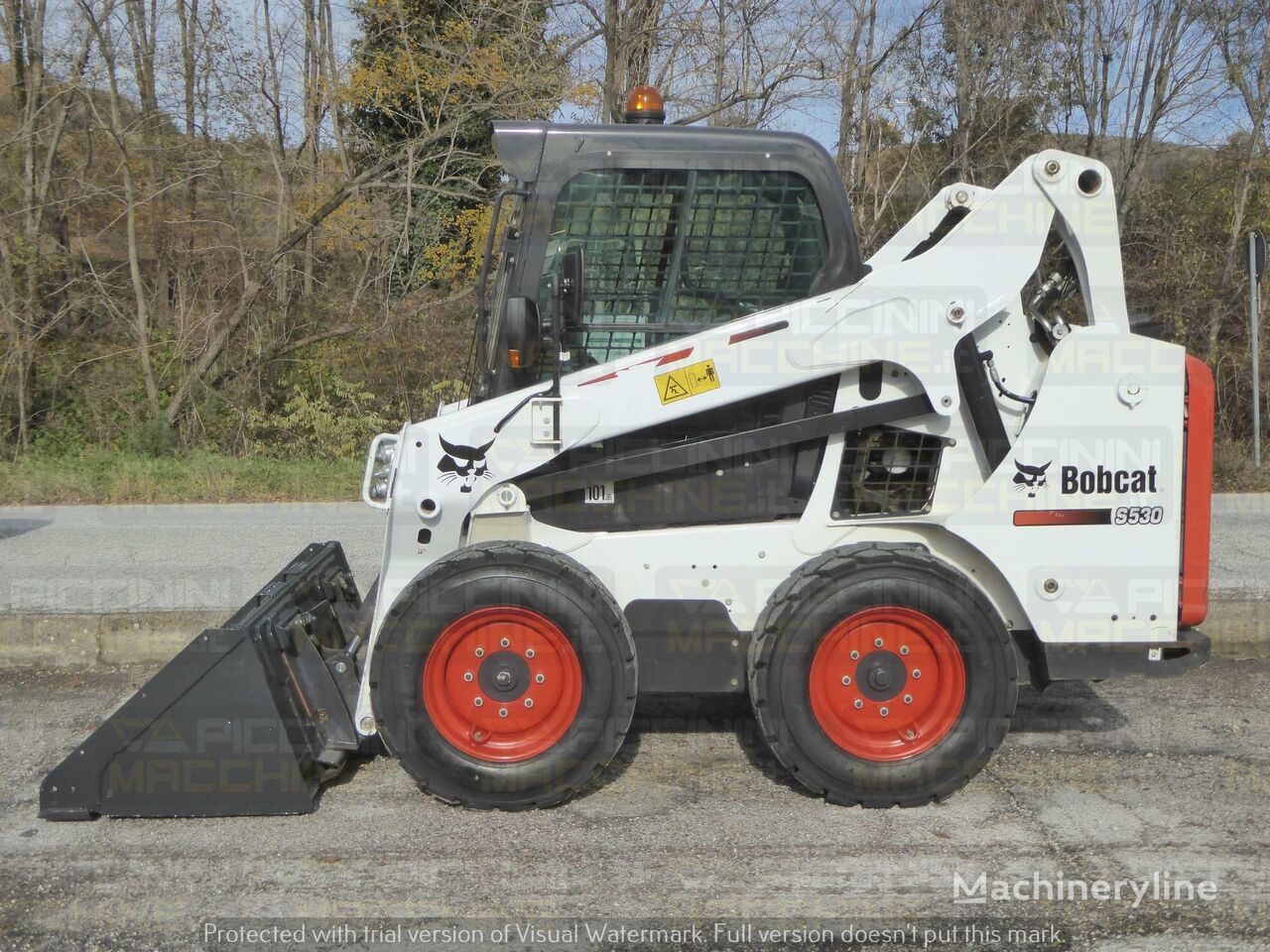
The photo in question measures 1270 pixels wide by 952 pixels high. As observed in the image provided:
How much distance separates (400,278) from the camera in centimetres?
1491

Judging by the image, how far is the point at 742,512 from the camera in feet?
15.0

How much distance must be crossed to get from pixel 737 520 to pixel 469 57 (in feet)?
37.1

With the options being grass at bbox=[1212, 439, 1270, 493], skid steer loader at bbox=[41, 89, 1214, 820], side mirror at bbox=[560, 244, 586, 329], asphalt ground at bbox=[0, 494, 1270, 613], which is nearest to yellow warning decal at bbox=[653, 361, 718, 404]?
skid steer loader at bbox=[41, 89, 1214, 820]

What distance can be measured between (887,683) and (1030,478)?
907 millimetres

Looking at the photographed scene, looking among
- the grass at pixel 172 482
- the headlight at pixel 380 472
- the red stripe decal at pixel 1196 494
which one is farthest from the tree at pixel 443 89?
the red stripe decal at pixel 1196 494

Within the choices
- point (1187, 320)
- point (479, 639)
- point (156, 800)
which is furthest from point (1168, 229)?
point (156, 800)

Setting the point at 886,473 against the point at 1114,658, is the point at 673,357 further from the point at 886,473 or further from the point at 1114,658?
the point at 1114,658

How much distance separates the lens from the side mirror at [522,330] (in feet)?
13.8

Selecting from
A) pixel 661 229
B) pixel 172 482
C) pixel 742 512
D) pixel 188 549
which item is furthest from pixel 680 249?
pixel 172 482

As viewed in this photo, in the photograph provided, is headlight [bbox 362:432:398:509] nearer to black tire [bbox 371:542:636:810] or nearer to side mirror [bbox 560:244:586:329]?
black tire [bbox 371:542:636:810]

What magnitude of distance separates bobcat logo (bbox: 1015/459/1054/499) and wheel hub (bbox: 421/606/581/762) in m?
1.73

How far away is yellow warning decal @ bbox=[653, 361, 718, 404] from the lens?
14.0 ft

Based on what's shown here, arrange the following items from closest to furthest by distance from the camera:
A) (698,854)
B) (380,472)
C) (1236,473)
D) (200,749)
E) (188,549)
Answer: (698,854) → (200,749) → (380,472) → (188,549) → (1236,473)

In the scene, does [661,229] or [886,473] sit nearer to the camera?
[661,229]
